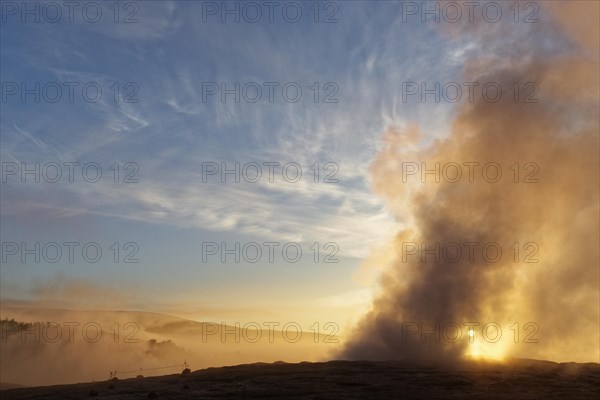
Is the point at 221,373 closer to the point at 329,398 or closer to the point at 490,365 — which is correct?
the point at 329,398

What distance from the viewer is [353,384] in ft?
228

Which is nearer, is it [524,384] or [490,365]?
[524,384]

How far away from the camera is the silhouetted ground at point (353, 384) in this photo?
6209 centimetres

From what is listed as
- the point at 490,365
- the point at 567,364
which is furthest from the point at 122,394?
the point at 567,364

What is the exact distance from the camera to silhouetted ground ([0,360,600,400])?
62094 mm

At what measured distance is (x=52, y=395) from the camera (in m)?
66.8

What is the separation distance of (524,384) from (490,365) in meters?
23.7

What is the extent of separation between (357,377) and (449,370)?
1528 cm

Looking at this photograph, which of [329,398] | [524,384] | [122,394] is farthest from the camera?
[524,384]

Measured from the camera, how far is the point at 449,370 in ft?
268

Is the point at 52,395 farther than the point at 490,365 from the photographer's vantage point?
No

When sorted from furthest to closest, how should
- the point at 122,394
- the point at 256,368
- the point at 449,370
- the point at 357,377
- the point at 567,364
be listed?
the point at 567,364 → the point at 256,368 → the point at 449,370 → the point at 357,377 → the point at 122,394

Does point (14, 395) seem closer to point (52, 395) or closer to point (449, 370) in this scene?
point (52, 395)

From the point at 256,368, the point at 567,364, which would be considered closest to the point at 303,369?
the point at 256,368
